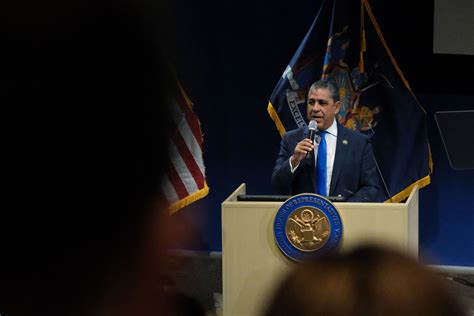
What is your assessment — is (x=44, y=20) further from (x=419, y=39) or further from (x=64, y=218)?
(x=419, y=39)

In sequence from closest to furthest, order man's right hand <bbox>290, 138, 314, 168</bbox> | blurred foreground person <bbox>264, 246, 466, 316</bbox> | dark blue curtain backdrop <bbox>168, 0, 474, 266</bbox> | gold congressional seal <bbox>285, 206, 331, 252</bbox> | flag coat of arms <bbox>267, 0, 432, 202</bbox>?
blurred foreground person <bbox>264, 246, 466, 316</bbox>, gold congressional seal <bbox>285, 206, 331, 252</bbox>, man's right hand <bbox>290, 138, 314, 168</bbox>, flag coat of arms <bbox>267, 0, 432, 202</bbox>, dark blue curtain backdrop <bbox>168, 0, 474, 266</bbox>

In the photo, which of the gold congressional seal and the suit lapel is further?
the suit lapel

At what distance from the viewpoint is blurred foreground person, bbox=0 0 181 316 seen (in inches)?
12.0

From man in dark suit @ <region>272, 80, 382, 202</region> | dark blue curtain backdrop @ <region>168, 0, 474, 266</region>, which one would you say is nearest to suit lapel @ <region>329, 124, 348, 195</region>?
man in dark suit @ <region>272, 80, 382, 202</region>

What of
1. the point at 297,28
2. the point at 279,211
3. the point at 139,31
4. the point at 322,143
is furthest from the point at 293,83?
the point at 139,31

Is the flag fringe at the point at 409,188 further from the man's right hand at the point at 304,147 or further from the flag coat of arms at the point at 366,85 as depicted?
the man's right hand at the point at 304,147

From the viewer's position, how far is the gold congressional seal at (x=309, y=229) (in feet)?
9.50

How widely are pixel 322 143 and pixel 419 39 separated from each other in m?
1.34

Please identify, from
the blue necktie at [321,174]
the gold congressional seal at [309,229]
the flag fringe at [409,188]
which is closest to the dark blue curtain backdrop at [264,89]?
the flag fringe at [409,188]

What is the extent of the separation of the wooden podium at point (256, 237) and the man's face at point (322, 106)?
Answer: 0.76 metres

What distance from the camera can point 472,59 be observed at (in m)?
4.39

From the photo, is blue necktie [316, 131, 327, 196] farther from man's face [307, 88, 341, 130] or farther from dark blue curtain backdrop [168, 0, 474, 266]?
dark blue curtain backdrop [168, 0, 474, 266]

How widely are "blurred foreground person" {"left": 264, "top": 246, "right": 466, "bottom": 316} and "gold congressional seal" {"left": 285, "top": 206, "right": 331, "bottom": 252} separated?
248 centimetres

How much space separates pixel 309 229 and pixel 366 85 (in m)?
1.73
